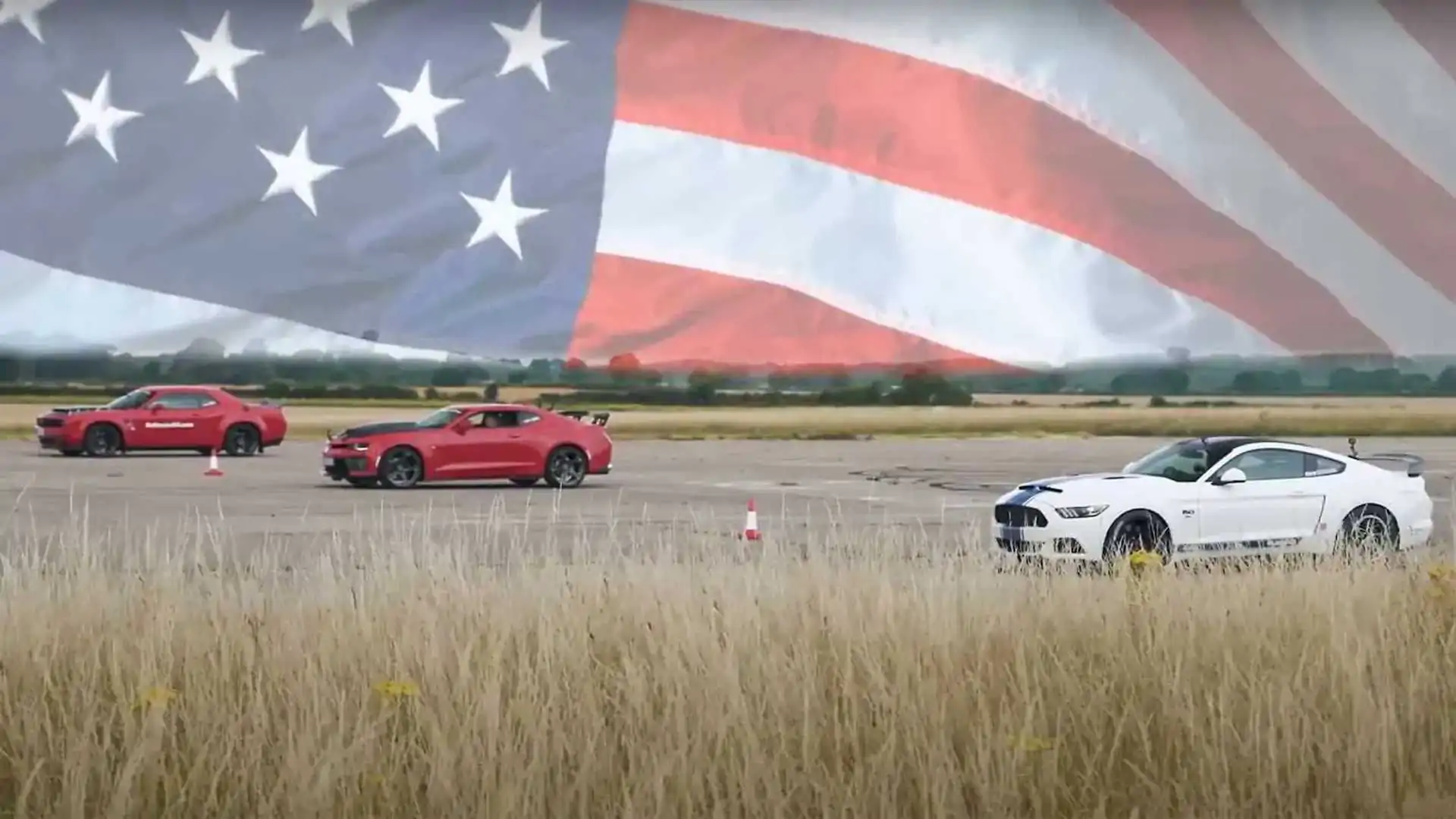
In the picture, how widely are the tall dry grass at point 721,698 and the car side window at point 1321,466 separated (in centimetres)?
531

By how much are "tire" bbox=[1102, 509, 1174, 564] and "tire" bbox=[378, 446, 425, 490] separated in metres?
10.7

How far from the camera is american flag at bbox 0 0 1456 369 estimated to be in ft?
Result: 90.8

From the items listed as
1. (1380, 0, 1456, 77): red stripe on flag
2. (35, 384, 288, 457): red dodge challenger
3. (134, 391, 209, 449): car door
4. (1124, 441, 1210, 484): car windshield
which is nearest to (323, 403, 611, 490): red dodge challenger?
(35, 384, 288, 457): red dodge challenger

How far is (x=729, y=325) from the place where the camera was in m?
27.5

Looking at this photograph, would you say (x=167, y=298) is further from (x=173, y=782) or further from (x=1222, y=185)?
(x=173, y=782)

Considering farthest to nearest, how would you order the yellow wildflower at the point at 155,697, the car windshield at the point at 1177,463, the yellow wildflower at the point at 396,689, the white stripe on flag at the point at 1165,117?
1. the white stripe on flag at the point at 1165,117
2. the car windshield at the point at 1177,463
3. the yellow wildflower at the point at 396,689
4. the yellow wildflower at the point at 155,697

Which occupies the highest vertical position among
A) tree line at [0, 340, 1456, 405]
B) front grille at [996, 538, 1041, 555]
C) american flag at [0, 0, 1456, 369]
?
american flag at [0, 0, 1456, 369]

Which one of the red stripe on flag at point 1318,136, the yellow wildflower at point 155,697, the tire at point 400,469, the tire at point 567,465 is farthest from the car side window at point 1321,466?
the red stripe on flag at point 1318,136

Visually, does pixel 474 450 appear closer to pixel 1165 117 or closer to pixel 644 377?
pixel 644 377

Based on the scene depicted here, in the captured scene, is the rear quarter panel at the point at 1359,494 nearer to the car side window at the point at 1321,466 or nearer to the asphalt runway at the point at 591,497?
the car side window at the point at 1321,466

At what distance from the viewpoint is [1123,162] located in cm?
2822

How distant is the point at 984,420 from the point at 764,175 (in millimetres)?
7671

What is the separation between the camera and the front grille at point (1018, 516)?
12594 millimetres

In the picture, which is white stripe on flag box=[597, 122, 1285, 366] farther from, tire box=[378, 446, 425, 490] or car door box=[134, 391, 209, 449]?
tire box=[378, 446, 425, 490]
